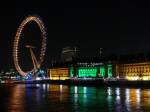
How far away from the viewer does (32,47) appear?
107000mm

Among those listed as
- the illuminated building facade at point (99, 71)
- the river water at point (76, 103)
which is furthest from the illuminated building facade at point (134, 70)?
the river water at point (76, 103)

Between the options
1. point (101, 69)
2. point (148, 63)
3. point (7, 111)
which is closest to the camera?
point (7, 111)

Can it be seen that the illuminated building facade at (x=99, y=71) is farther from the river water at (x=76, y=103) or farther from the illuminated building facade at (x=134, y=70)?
the river water at (x=76, y=103)

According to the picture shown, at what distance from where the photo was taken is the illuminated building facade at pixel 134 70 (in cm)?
15925

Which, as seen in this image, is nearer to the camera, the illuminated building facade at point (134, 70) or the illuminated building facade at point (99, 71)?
the illuminated building facade at point (134, 70)

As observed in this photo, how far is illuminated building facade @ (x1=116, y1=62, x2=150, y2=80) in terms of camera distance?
522ft

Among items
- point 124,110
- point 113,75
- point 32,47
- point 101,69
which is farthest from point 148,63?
point 124,110

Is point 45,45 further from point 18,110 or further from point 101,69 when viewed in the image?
point 101,69

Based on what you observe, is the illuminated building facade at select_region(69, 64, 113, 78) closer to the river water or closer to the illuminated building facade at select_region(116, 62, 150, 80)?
the illuminated building facade at select_region(116, 62, 150, 80)

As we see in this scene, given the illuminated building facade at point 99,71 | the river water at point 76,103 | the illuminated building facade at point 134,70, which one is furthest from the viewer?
the illuminated building facade at point 99,71

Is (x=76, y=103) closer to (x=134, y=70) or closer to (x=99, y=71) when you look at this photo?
(x=134, y=70)

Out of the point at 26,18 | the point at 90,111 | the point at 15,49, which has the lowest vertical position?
the point at 90,111

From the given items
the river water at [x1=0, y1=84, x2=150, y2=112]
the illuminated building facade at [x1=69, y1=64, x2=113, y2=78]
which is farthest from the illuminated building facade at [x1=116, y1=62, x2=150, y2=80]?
the river water at [x1=0, y1=84, x2=150, y2=112]

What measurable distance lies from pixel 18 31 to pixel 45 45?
6630mm
